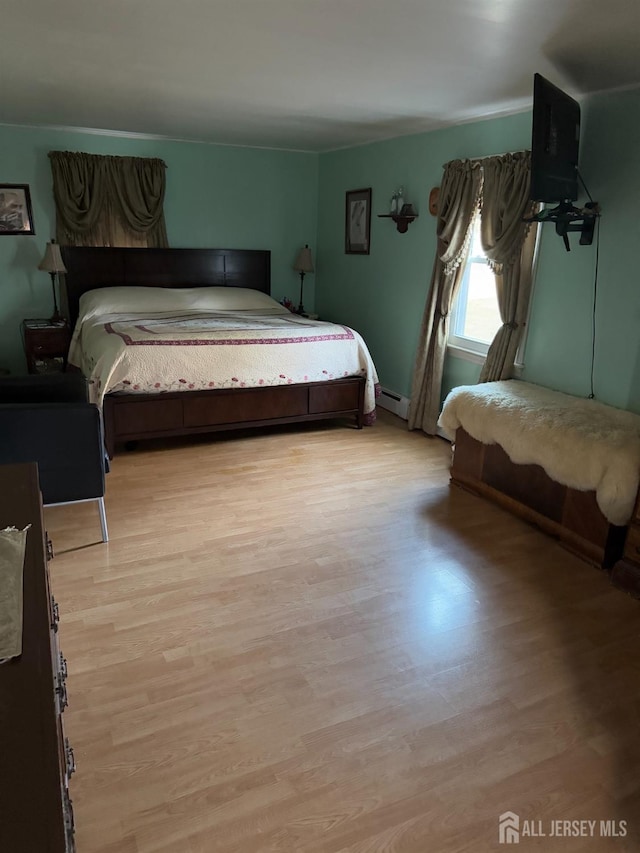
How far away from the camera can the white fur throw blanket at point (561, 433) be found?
263 centimetres

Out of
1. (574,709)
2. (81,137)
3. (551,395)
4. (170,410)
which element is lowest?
(574,709)

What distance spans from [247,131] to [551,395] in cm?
324

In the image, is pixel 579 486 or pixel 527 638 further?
pixel 579 486

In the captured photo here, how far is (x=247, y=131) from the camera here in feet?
15.6

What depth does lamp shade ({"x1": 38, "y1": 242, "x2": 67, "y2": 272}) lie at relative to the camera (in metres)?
4.73

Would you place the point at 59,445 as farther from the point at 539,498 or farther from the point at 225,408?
the point at 539,498

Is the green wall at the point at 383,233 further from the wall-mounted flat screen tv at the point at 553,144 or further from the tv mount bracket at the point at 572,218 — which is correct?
the wall-mounted flat screen tv at the point at 553,144

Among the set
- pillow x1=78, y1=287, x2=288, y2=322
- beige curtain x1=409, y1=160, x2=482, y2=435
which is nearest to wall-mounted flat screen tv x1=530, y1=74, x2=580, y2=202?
beige curtain x1=409, y1=160, x2=482, y2=435

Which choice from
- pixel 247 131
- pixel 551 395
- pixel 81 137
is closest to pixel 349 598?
pixel 551 395

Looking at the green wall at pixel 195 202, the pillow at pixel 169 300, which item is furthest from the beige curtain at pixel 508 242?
the green wall at pixel 195 202

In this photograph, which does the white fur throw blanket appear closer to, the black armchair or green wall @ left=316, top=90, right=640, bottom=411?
green wall @ left=316, top=90, right=640, bottom=411

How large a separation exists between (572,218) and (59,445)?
9.03 feet

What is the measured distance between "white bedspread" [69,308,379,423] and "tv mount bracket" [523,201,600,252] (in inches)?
66.2

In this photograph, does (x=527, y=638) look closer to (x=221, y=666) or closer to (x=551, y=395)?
(x=221, y=666)
